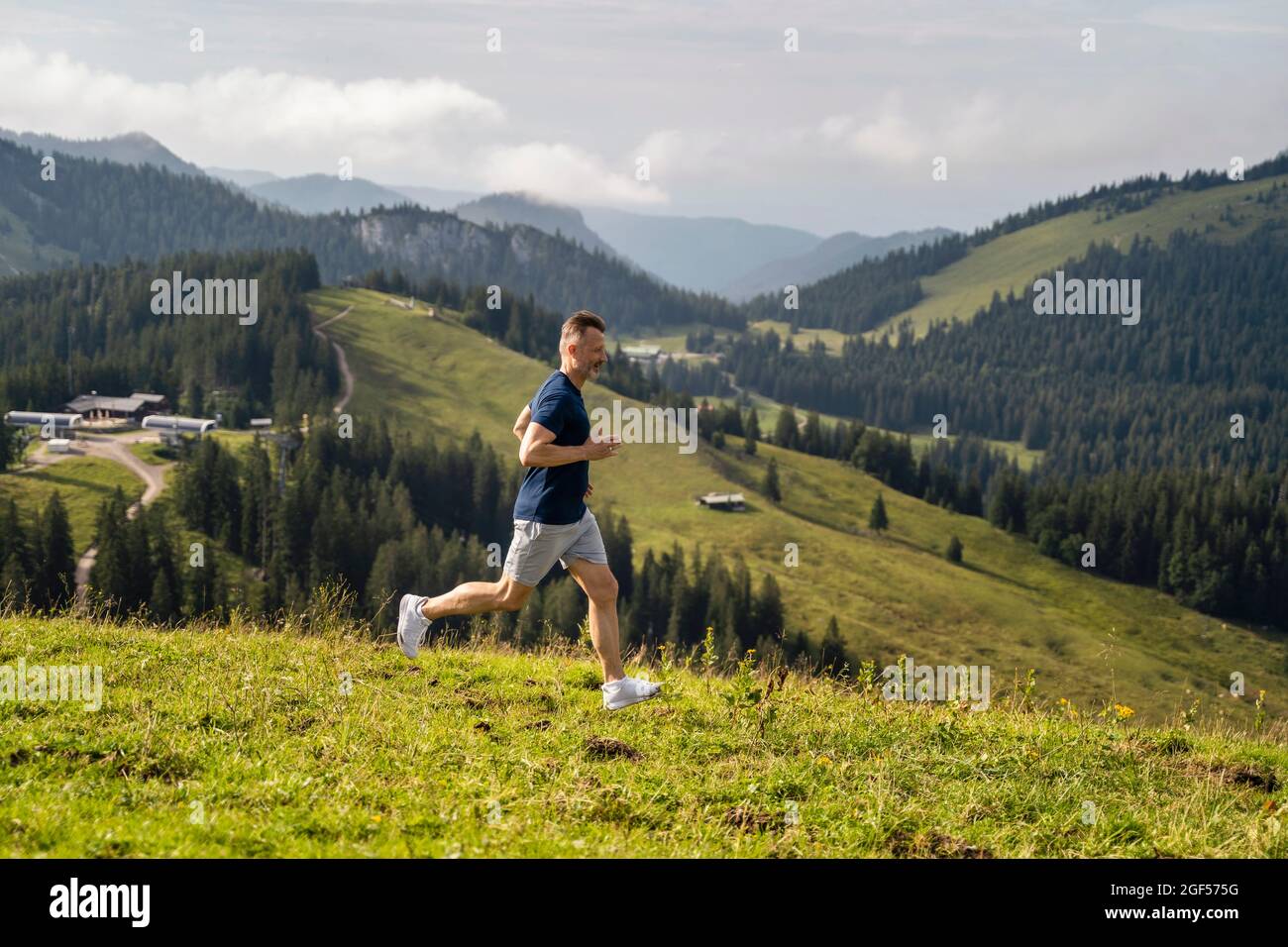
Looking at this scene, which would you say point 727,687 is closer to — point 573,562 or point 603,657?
point 603,657

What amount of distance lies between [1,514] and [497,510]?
60163mm

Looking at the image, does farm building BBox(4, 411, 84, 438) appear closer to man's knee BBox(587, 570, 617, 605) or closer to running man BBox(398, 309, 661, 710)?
running man BBox(398, 309, 661, 710)

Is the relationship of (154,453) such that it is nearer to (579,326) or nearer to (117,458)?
(117,458)

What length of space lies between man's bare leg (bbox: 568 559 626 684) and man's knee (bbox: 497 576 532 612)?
618mm

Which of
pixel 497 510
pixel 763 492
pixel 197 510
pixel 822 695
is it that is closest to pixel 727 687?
pixel 822 695

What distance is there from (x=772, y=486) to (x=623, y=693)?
148 m

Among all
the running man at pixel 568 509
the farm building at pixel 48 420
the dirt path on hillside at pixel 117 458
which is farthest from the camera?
the farm building at pixel 48 420

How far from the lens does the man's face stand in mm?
11219

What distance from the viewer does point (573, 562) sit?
11.5 m

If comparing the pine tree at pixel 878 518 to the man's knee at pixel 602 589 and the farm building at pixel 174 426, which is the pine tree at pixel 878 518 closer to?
the farm building at pixel 174 426

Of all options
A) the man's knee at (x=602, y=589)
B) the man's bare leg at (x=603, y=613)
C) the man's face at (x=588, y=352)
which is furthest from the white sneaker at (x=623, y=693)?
the man's face at (x=588, y=352)

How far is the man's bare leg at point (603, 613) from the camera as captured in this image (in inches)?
447

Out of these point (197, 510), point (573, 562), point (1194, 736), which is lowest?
point (197, 510)

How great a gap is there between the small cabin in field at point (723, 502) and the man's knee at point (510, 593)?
134037mm
